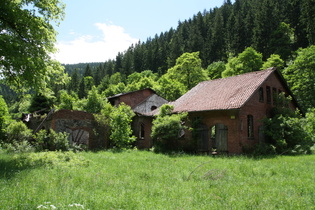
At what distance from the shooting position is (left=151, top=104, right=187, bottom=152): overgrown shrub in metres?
20.6

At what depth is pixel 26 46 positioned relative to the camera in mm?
12367

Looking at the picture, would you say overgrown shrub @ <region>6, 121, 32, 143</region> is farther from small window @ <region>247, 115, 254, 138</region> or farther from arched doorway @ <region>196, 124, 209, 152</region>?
small window @ <region>247, 115, 254, 138</region>

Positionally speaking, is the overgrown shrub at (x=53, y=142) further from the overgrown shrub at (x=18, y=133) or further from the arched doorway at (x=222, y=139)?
the arched doorway at (x=222, y=139)

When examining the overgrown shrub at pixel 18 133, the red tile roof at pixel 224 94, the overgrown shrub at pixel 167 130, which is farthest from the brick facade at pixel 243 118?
the overgrown shrub at pixel 18 133

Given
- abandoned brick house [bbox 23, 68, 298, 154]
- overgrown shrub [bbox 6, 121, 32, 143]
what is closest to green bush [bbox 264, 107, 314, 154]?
abandoned brick house [bbox 23, 68, 298, 154]

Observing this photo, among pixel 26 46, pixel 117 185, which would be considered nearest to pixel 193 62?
pixel 26 46

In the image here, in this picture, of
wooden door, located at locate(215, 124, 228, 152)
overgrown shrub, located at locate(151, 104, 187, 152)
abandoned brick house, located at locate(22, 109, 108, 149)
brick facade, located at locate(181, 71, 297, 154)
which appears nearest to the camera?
brick facade, located at locate(181, 71, 297, 154)

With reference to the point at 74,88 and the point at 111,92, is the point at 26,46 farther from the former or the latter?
the point at 74,88

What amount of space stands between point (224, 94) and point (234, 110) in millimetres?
3031

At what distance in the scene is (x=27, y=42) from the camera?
506 inches

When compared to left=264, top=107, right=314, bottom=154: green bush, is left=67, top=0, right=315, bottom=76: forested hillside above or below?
above

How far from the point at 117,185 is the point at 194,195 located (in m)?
2.52

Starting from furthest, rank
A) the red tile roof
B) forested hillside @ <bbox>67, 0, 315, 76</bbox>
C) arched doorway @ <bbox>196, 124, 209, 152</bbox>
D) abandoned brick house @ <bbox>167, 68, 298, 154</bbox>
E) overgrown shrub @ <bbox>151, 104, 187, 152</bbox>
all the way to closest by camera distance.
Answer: forested hillside @ <bbox>67, 0, 315, 76</bbox> → arched doorway @ <bbox>196, 124, 209, 152</bbox> → overgrown shrub @ <bbox>151, 104, 187, 152</bbox> → the red tile roof → abandoned brick house @ <bbox>167, 68, 298, 154</bbox>

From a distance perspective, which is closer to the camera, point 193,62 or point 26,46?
point 26,46
